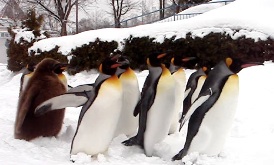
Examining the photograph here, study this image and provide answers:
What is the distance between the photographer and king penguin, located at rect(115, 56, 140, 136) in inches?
172

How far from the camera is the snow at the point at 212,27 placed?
344 inches

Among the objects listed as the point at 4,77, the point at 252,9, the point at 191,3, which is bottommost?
the point at 4,77

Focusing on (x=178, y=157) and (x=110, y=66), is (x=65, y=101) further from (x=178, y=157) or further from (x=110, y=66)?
(x=178, y=157)

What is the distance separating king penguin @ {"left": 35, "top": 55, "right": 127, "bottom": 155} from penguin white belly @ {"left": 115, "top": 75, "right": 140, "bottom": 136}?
0.84 meters

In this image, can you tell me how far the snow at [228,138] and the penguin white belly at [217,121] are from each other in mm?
112

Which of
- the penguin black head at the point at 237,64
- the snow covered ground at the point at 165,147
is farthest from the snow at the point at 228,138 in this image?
the penguin black head at the point at 237,64

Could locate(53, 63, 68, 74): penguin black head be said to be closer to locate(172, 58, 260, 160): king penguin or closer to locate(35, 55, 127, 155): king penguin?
locate(35, 55, 127, 155): king penguin

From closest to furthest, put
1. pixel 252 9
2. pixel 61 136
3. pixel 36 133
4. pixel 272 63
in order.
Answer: pixel 36 133 < pixel 61 136 < pixel 272 63 < pixel 252 9

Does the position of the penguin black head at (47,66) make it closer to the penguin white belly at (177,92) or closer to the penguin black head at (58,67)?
the penguin black head at (58,67)

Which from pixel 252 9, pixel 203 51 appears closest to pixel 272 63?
pixel 203 51

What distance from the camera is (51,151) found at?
3818 mm

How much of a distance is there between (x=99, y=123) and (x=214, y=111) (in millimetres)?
1094

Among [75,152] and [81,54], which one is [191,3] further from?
[75,152]

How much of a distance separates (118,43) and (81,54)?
1340mm
